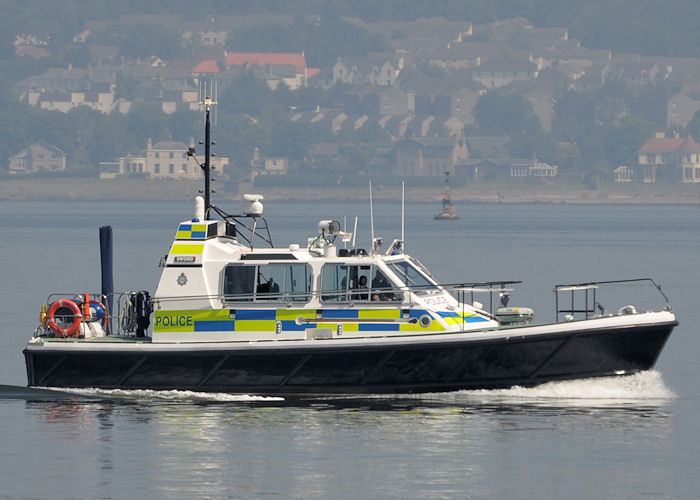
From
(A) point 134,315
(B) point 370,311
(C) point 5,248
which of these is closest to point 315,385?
(B) point 370,311

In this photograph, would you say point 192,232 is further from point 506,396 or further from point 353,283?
point 506,396

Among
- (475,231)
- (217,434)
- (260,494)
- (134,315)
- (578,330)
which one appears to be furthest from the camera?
(475,231)

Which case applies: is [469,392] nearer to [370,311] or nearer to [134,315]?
[370,311]

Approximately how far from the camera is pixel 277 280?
28.6 meters

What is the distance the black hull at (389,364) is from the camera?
27844mm

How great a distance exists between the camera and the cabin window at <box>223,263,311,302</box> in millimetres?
28422

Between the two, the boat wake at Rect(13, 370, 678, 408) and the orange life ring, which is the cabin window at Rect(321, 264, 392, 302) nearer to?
the boat wake at Rect(13, 370, 678, 408)

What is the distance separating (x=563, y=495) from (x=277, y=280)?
24.7ft

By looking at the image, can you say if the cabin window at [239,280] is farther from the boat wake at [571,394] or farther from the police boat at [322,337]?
the boat wake at [571,394]

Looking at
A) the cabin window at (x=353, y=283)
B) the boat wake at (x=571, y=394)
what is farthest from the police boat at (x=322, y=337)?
the boat wake at (x=571, y=394)

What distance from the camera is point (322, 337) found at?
28281mm

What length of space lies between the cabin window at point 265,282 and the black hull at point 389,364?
0.83 m

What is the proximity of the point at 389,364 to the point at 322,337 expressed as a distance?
3.60 ft

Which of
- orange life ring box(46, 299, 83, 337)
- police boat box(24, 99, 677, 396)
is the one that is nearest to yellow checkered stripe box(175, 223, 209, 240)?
police boat box(24, 99, 677, 396)
